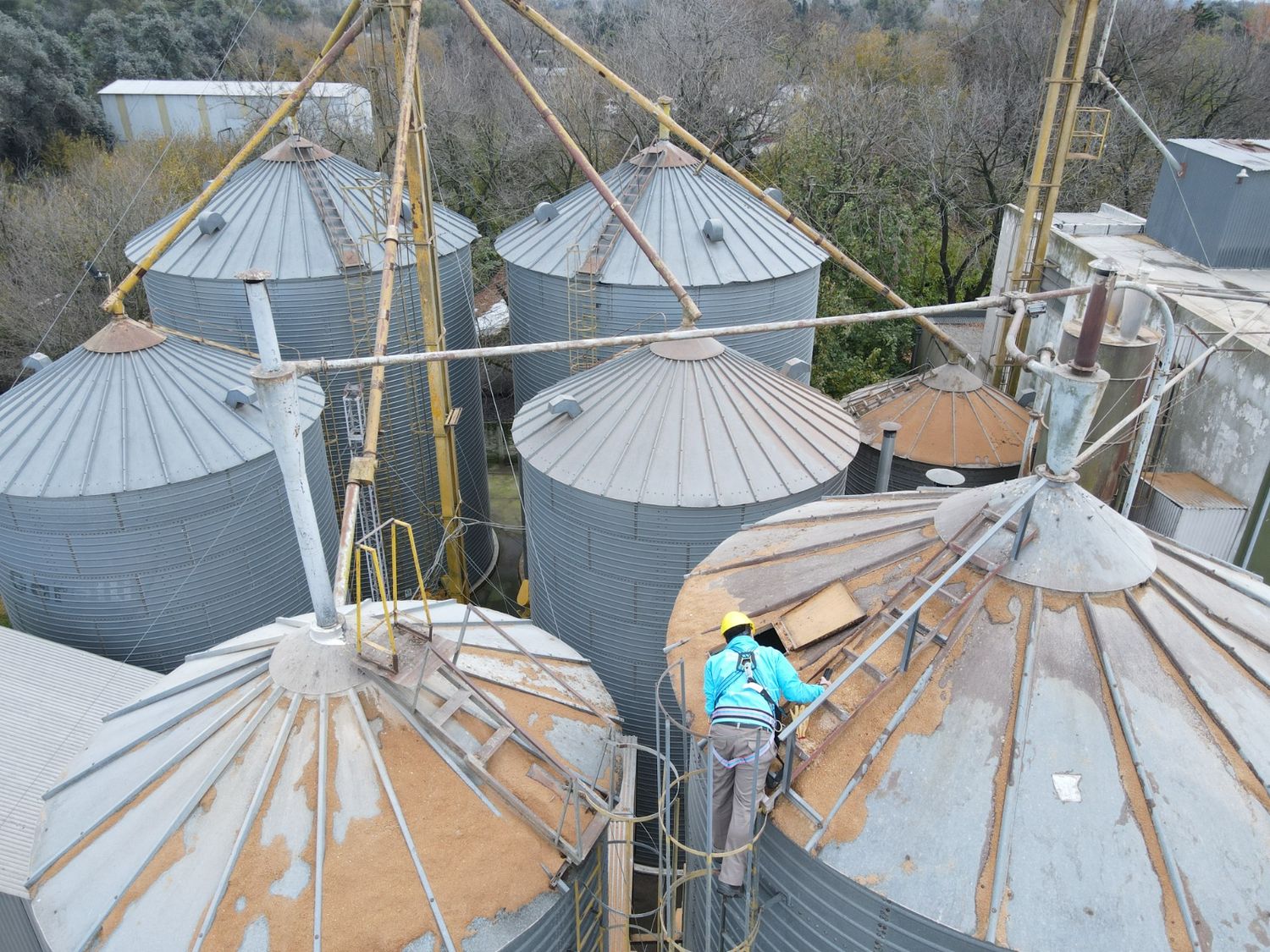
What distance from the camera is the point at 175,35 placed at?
5422 centimetres

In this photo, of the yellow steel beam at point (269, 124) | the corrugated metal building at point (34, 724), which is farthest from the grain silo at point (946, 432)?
the corrugated metal building at point (34, 724)

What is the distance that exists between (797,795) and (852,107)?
36.9 meters

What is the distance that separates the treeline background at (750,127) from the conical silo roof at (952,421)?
12.6 m

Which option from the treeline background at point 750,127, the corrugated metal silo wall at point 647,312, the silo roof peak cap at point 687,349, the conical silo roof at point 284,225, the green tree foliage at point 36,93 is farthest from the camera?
the green tree foliage at point 36,93

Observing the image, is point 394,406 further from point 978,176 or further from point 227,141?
point 227,141

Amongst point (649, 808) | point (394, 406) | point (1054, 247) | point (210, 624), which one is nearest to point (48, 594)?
point (210, 624)

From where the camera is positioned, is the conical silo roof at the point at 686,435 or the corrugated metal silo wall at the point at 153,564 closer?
the conical silo roof at the point at 686,435

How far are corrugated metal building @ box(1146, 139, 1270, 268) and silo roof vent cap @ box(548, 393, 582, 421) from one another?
17.1m

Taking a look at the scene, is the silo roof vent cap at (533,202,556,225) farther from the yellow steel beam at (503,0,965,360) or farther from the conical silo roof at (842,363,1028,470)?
the conical silo roof at (842,363,1028,470)

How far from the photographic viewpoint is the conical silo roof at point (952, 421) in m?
18.7

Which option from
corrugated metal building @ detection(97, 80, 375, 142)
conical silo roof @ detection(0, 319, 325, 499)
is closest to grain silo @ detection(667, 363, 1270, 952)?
conical silo roof @ detection(0, 319, 325, 499)

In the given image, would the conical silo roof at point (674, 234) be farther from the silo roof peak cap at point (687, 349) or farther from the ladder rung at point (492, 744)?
the ladder rung at point (492, 744)

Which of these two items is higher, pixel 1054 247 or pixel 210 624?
pixel 1054 247

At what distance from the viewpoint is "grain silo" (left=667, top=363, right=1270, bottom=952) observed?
658 centimetres
